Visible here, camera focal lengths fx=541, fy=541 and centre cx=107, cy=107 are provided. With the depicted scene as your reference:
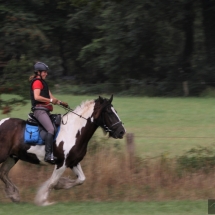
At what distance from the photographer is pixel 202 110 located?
20.6m

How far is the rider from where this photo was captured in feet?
31.6

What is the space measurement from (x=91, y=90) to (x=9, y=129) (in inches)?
760

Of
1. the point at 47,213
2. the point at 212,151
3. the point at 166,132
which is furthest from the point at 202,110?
the point at 47,213

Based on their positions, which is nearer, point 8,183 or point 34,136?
point 34,136

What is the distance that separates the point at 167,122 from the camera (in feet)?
58.2

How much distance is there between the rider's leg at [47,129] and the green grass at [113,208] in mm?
893

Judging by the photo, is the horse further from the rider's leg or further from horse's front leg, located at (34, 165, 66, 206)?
the rider's leg

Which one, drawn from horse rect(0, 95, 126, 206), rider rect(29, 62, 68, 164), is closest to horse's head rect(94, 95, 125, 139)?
A: horse rect(0, 95, 126, 206)

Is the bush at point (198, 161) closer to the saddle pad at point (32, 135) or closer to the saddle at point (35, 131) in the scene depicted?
the saddle at point (35, 131)

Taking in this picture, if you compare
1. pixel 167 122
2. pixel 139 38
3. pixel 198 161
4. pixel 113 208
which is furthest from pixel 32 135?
pixel 139 38

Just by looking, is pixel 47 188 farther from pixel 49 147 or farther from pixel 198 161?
pixel 198 161

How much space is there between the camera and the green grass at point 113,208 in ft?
29.2

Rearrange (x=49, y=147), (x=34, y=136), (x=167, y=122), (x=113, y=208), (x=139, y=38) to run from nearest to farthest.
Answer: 1. (x=113, y=208)
2. (x=49, y=147)
3. (x=34, y=136)
4. (x=167, y=122)
5. (x=139, y=38)

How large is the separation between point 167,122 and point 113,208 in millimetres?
8804
